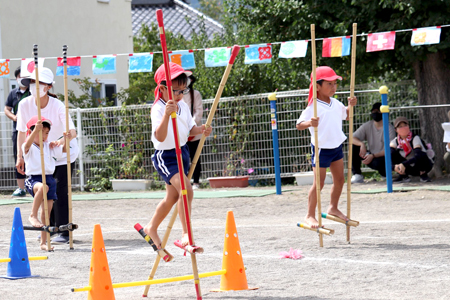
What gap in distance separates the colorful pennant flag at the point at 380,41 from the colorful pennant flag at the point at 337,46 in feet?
1.48

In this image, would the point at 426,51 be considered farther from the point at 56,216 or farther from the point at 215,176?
the point at 56,216

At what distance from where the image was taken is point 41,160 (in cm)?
777

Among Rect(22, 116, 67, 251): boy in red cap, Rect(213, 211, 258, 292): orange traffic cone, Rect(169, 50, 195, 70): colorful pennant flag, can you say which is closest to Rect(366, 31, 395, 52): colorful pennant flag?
Rect(169, 50, 195, 70): colorful pennant flag

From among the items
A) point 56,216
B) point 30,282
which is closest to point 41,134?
point 56,216

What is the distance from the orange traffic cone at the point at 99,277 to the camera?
16.6 ft

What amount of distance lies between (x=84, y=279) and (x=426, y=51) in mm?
8784

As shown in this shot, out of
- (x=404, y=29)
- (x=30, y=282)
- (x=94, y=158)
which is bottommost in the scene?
(x=30, y=282)

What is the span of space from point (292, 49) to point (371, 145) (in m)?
2.30

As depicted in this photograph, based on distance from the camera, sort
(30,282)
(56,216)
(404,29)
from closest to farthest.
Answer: (30,282)
(56,216)
(404,29)

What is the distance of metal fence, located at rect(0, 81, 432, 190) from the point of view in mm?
13906

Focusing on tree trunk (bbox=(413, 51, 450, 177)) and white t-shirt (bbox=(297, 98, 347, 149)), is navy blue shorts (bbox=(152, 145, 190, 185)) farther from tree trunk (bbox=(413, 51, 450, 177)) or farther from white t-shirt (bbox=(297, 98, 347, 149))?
tree trunk (bbox=(413, 51, 450, 177))

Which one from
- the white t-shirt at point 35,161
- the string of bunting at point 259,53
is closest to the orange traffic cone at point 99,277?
the white t-shirt at point 35,161

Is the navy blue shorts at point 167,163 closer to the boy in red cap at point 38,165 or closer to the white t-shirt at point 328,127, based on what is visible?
the white t-shirt at point 328,127

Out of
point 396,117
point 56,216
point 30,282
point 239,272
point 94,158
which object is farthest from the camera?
point 94,158
